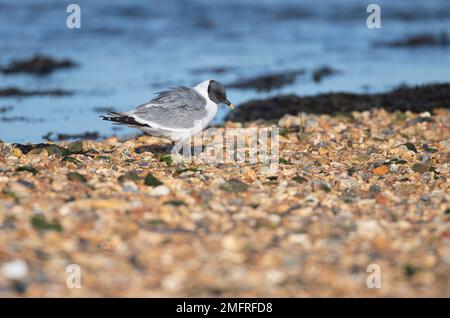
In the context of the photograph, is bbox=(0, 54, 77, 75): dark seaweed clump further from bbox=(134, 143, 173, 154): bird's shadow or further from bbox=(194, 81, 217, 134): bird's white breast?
bbox=(194, 81, 217, 134): bird's white breast

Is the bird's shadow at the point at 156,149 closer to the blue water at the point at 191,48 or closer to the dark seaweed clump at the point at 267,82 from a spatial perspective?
the blue water at the point at 191,48

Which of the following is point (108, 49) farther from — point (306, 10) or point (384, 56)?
point (306, 10)

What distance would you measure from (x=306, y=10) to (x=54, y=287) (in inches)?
853

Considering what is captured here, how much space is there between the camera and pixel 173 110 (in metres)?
7.52

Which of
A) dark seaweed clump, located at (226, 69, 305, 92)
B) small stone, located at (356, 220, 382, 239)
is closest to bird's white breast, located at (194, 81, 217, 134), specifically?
small stone, located at (356, 220, 382, 239)

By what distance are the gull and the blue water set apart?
2841 millimetres

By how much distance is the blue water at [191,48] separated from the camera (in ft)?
41.2

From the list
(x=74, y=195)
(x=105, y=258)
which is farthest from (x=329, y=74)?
(x=105, y=258)

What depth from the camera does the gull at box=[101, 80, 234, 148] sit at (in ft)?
24.3

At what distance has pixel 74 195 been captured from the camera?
5727 millimetres

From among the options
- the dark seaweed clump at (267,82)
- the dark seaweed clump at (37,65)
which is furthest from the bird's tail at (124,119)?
the dark seaweed clump at (37,65)

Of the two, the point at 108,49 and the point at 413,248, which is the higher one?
the point at 108,49

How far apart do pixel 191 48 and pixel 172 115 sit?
10854mm

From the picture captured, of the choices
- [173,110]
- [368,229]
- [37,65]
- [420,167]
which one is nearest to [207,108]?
[173,110]
